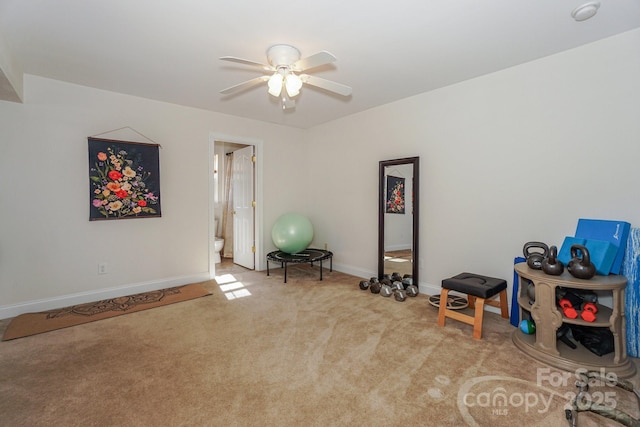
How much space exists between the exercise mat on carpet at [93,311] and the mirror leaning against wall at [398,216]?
2439mm

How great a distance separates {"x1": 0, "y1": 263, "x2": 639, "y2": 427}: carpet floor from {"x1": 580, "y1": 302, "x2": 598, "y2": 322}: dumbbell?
42cm

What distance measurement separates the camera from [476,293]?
2.43 meters

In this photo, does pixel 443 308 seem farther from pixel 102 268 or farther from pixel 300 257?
pixel 102 268

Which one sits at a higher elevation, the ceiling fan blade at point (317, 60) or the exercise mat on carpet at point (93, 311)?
the ceiling fan blade at point (317, 60)

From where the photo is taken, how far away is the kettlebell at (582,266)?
1.95 m

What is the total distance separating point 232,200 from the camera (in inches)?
224

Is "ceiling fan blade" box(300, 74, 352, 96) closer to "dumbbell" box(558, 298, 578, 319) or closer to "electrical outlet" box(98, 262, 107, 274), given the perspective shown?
"dumbbell" box(558, 298, 578, 319)

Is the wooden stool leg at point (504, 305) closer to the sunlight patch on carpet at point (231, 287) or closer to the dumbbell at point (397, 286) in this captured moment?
the dumbbell at point (397, 286)

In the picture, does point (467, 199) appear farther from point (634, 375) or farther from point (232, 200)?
point (232, 200)

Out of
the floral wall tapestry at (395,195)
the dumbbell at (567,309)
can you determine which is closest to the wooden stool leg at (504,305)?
the dumbbell at (567,309)

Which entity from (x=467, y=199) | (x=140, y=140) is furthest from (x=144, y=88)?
(x=467, y=199)

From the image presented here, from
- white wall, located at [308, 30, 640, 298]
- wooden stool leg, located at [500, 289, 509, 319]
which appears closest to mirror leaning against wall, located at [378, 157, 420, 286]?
white wall, located at [308, 30, 640, 298]

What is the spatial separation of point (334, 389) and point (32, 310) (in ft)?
10.8

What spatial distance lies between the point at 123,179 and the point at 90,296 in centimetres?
140
